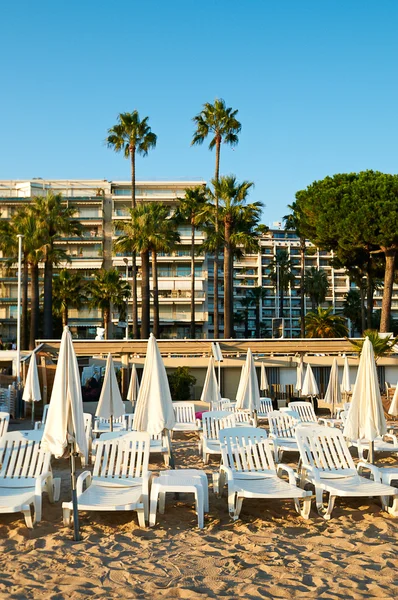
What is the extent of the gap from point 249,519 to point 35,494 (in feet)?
8.39

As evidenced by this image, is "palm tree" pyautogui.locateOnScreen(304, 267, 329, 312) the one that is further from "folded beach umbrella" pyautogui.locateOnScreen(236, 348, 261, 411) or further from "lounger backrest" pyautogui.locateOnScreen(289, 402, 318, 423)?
"folded beach umbrella" pyautogui.locateOnScreen(236, 348, 261, 411)

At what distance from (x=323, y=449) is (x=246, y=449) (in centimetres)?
110

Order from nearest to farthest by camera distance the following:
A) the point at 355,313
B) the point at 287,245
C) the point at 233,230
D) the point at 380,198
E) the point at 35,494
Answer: the point at 35,494, the point at 380,198, the point at 233,230, the point at 355,313, the point at 287,245

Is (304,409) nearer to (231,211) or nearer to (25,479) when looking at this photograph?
(25,479)

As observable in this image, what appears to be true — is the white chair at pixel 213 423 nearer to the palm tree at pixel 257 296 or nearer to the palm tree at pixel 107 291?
the palm tree at pixel 107 291

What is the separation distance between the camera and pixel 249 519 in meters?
7.43

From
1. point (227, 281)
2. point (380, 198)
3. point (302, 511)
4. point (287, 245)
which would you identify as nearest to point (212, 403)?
point (302, 511)

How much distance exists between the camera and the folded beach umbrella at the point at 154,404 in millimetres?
8673

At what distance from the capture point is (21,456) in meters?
8.26

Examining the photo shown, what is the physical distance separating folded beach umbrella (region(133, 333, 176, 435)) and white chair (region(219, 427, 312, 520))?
2.84 ft

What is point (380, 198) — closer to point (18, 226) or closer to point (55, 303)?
point (18, 226)

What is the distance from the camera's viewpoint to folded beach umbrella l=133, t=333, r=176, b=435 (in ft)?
28.5

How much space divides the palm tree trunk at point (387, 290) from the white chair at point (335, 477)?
24136 mm

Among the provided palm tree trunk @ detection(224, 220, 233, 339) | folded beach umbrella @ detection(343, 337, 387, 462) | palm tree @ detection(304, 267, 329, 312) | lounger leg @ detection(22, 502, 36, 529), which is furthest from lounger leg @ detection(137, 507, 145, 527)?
palm tree @ detection(304, 267, 329, 312)
